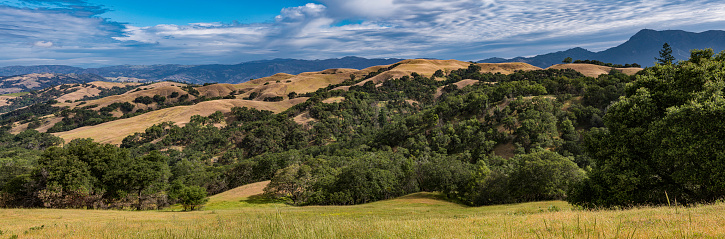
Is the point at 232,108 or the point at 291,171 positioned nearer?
the point at 291,171

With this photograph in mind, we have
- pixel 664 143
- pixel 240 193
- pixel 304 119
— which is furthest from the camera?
pixel 304 119

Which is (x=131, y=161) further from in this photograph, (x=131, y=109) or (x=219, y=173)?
(x=131, y=109)

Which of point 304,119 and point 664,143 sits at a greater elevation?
point 664,143

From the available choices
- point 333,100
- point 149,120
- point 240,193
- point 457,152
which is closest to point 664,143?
point 457,152

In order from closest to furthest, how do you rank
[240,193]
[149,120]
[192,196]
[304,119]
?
[192,196], [240,193], [304,119], [149,120]

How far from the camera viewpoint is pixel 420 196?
51.7 m

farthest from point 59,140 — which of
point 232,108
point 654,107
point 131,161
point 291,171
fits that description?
point 654,107

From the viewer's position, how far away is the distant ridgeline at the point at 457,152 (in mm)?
19016

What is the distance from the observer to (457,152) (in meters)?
78.3

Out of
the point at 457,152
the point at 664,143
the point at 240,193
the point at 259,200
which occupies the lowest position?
the point at 240,193

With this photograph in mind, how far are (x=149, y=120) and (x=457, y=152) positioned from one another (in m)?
137

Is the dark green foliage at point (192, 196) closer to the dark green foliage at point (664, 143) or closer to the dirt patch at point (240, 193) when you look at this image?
the dirt patch at point (240, 193)

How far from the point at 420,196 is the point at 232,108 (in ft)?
424

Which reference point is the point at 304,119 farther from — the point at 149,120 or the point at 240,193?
the point at 149,120
